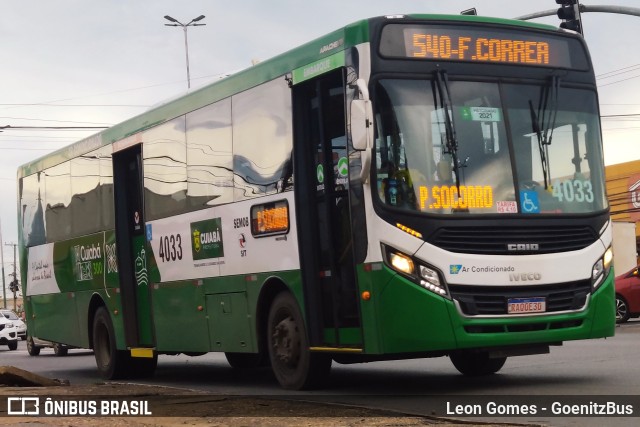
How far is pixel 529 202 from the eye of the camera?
39.4 feet

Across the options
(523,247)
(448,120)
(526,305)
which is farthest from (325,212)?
(526,305)

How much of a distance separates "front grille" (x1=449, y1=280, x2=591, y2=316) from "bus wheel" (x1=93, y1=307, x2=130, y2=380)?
8.36 metres

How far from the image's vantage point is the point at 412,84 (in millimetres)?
11852

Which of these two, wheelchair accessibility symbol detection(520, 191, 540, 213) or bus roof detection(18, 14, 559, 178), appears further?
bus roof detection(18, 14, 559, 178)

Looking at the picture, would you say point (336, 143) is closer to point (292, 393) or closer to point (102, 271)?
point (292, 393)

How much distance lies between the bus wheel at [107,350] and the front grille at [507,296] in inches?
329

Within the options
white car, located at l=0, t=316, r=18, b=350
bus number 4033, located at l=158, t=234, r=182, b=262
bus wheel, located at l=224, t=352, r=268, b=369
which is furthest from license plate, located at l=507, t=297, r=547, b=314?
white car, located at l=0, t=316, r=18, b=350

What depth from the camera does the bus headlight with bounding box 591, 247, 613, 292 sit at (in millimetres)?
12297

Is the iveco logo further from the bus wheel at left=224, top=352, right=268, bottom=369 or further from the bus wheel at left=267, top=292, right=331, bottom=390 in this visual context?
the bus wheel at left=224, top=352, right=268, bottom=369

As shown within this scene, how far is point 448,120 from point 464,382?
3.41 m

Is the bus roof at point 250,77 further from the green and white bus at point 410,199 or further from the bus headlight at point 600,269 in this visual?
the bus headlight at point 600,269

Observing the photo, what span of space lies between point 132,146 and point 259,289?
5.04 metres

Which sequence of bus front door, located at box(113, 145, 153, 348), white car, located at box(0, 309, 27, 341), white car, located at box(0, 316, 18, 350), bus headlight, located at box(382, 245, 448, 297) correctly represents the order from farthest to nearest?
white car, located at box(0, 309, 27, 341), white car, located at box(0, 316, 18, 350), bus front door, located at box(113, 145, 153, 348), bus headlight, located at box(382, 245, 448, 297)

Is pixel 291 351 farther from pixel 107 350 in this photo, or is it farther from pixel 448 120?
pixel 107 350
